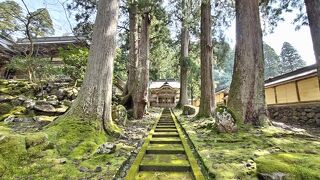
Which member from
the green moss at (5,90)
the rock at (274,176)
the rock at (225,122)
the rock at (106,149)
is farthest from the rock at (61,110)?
the rock at (274,176)

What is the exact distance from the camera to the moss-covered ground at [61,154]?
306cm

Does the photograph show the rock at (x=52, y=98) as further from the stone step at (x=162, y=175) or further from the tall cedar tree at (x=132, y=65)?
the stone step at (x=162, y=175)

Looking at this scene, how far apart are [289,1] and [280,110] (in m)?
7.86

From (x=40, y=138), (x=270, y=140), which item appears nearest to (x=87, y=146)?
(x=40, y=138)

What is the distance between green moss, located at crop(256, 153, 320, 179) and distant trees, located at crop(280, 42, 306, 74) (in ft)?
210

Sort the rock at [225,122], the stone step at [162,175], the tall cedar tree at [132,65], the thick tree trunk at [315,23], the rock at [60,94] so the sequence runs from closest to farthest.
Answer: the stone step at [162,175], the rock at [225,122], the thick tree trunk at [315,23], the rock at [60,94], the tall cedar tree at [132,65]

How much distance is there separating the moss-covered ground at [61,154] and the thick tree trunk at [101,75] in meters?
0.36

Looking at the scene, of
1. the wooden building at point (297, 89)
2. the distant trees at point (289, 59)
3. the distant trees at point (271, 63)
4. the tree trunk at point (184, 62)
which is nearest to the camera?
the wooden building at point (297, 89)

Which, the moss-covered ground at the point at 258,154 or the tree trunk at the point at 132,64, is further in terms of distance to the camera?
the tree trunk at the point at 132,64

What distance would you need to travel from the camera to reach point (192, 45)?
20.9m

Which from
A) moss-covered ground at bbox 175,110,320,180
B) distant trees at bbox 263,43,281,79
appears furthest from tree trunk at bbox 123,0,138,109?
distant trees at bbox 263,43,281,79

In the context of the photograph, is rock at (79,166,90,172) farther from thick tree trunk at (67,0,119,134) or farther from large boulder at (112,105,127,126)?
large boulder at (112,105,127,126)

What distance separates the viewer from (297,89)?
13.4 metres

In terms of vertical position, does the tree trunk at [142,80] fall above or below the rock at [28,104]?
above
